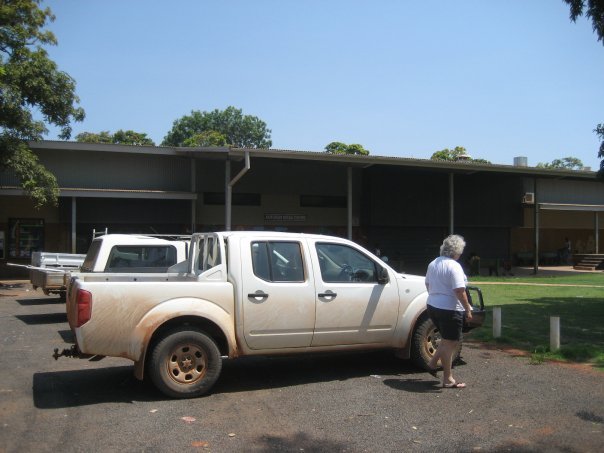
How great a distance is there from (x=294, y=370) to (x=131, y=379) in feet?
6.77

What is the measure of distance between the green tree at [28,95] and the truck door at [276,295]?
→ 45.4ft

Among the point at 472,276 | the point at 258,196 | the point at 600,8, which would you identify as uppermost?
the point at 600,8

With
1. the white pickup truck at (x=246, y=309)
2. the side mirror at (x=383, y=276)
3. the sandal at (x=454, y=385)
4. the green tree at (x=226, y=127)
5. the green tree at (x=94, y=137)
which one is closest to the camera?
the white pickup truck at (x=246, y=309)

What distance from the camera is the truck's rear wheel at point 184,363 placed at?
6.08m

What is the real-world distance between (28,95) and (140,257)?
1009 centimetres

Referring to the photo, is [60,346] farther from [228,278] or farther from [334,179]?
[334,179]

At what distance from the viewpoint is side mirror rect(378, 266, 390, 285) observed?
7.22 m

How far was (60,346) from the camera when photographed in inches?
364

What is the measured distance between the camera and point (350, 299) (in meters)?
6.98

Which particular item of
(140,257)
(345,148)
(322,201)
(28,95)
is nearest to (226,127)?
(345,148)

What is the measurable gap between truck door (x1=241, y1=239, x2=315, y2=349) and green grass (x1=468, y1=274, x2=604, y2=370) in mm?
3612

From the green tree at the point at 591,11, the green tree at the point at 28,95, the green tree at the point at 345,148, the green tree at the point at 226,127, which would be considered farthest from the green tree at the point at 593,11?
the green tree at the point at 226,127

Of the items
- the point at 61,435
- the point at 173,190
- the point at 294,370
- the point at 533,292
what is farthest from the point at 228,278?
the point at 173,190

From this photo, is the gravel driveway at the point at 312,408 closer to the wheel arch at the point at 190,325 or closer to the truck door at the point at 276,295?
the wheel arch at the point at 190,325
